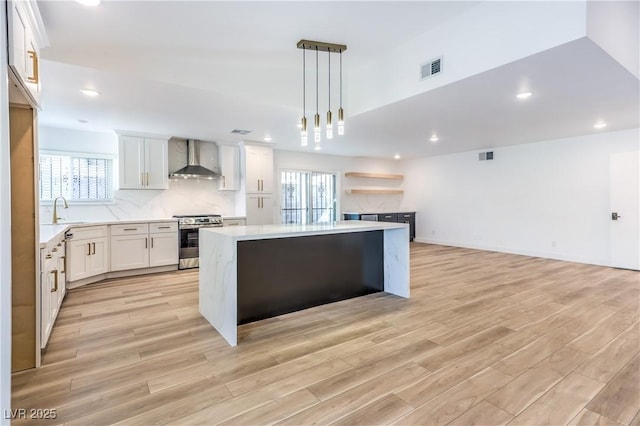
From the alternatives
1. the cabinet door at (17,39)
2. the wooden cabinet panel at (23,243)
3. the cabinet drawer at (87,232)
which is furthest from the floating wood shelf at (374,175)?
the cabinet door at (17,39)

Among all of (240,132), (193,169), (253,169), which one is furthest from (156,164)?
(253,169)

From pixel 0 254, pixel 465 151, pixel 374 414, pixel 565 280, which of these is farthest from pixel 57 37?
pixel 465 151

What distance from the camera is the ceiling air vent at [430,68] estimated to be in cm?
318

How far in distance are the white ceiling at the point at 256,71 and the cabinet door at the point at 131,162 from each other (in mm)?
349


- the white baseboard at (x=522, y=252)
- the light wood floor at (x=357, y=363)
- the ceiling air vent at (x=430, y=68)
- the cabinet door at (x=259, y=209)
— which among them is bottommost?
the light wood floor at (x=357, y=363)

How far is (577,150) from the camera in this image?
600cm

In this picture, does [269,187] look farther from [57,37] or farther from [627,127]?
[627,127]

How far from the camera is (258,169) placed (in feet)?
21.3

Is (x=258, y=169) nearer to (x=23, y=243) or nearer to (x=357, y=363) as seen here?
(x=23, y=243)

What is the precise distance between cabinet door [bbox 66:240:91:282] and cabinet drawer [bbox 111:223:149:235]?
1.50 feet

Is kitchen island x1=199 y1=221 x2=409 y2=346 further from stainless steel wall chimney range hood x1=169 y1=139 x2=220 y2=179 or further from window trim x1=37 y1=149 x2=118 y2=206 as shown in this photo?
window trim x1=37 y1=149 x2=118 y2=206

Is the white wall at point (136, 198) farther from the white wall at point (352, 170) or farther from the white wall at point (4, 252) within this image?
the white wall at point (4, 252)

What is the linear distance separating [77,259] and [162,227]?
1265 millimetres

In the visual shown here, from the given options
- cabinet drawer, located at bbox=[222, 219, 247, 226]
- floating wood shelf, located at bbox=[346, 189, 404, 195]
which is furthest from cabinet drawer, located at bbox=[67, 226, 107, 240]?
floating wood shelf, located at bbox=[346, 189, 404, 195]
